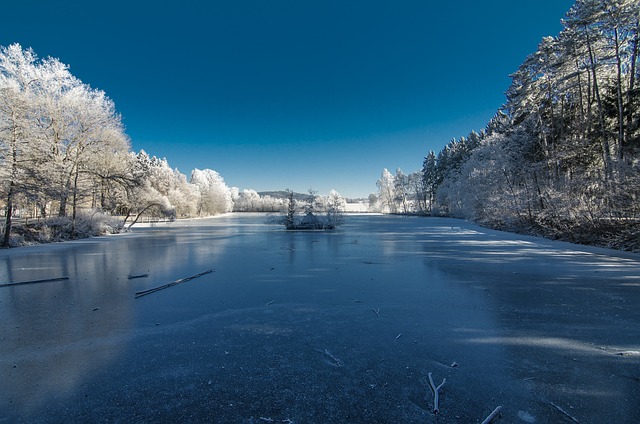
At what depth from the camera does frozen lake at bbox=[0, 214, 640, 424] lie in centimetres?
200

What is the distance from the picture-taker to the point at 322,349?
2906mm

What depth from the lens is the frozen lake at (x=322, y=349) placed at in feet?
6.55

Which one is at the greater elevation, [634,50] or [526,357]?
[634,50]

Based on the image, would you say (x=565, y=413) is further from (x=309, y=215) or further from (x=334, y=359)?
(x=309, y=215)

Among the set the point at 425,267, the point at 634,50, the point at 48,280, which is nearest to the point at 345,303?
the point at 425,267

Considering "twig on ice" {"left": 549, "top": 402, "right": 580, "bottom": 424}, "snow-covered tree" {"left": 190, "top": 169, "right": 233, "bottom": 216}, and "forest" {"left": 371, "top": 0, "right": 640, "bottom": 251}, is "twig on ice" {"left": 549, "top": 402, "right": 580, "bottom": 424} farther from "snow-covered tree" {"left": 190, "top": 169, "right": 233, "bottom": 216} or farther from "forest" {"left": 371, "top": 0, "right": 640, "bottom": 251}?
"snow-covered tree" {"left": 190, "top": 169, "right": 233, "bottom": 216}

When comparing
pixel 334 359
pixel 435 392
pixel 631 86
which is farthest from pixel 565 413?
pixel 631 86

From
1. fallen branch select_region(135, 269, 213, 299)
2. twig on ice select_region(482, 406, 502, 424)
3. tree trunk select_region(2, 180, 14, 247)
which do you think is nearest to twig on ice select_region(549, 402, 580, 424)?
twig on ice select_region(482, 406, 502, 424)

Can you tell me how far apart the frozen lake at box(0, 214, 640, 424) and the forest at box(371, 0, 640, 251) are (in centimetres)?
651

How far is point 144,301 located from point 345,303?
3.20m

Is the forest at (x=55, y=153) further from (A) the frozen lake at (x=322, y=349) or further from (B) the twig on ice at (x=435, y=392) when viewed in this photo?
(B) the twig on ice at (x=435, y=392)

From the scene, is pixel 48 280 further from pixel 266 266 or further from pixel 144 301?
pixel 266 266

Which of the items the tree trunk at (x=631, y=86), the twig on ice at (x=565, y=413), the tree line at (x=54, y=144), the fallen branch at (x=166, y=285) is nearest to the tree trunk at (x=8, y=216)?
the tree line at (x=54, y=144)

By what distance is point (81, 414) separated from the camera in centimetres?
192
